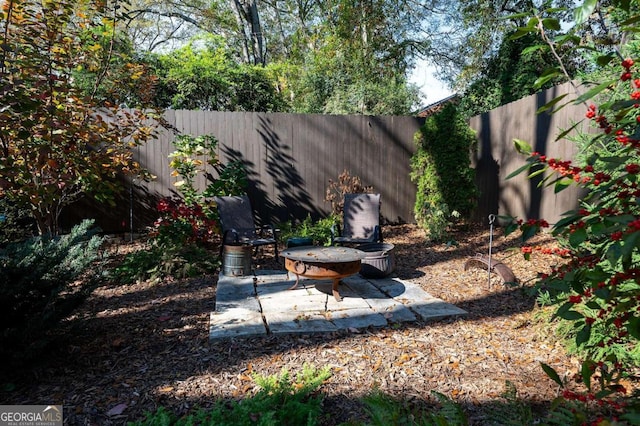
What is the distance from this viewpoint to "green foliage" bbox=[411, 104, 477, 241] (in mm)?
6105

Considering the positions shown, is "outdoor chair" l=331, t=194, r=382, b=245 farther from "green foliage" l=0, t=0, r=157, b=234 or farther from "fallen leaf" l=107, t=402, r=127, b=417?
"fallen leaf" l=107, t=402, r=127, b=417

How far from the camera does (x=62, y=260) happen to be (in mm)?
2625

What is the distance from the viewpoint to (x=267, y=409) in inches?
75.0

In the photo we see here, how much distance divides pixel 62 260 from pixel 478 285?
3629mm

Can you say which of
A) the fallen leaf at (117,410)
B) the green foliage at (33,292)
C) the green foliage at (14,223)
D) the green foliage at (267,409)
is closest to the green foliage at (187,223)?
the green foliage at (14,223)

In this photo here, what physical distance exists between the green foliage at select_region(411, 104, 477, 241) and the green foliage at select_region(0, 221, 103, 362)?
472cm

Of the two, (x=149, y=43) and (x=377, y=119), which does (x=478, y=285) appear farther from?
(x=149, y=43)

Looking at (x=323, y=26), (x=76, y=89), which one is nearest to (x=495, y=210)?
(x=76, y=89)

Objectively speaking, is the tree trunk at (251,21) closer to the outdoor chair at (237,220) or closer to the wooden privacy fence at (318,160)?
the wooden privacy fence at (318,160)

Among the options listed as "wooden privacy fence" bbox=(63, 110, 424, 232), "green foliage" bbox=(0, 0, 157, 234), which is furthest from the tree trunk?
"green foliage" bbox=(0, 0, 157, 234)

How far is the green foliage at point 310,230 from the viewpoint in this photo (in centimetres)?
589

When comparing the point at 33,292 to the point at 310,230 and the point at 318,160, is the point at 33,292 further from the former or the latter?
the point at 318,160

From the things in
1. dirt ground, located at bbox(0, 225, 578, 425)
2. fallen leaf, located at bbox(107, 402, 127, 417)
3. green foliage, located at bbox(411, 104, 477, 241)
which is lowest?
fallen leaf, located at bbox(107, 402, 127, 417)

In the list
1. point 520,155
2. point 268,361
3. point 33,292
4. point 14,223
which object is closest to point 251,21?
point 14,223
